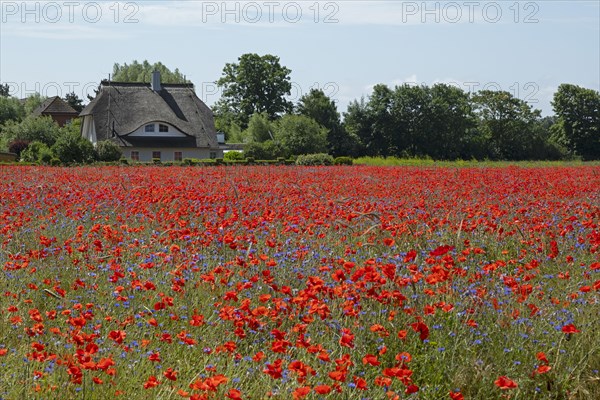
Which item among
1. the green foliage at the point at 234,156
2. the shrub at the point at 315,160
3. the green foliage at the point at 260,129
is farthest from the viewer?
the green foliage at the point at 260,129

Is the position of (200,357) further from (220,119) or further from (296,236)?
(220,119)

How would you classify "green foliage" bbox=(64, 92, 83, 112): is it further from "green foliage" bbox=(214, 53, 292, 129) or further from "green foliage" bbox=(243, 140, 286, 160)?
"green foliage" bbox=(243, 140, 286, 160)

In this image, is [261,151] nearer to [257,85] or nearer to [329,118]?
[329,118]

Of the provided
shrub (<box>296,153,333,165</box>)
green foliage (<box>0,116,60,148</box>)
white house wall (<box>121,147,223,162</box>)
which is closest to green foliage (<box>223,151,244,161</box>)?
white house wall (<box>121,147,223,162</box>)

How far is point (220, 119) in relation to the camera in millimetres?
80188

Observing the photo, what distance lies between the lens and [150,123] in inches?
2318

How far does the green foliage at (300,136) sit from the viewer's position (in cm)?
5294

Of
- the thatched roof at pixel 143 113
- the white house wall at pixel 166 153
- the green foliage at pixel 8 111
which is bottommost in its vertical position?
the white house wall at pixel 166 153

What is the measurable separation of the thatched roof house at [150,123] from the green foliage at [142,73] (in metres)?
21.5

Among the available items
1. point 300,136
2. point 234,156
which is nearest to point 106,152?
point 234,156

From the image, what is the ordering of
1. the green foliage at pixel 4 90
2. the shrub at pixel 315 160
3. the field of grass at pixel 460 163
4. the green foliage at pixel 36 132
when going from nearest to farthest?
the field of grass at pixel 460 163 < the shrub at pixel 315 160 < the green foliage at pixel 36 132 < the green foliage at pixel 4 90

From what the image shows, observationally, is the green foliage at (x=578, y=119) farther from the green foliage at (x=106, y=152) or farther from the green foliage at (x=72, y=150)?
the green foliage at (x=72, y=150)

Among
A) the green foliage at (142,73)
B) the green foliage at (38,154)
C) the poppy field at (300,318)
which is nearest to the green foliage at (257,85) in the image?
the green foliage at (142,73)

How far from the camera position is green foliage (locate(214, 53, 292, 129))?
76375mm
